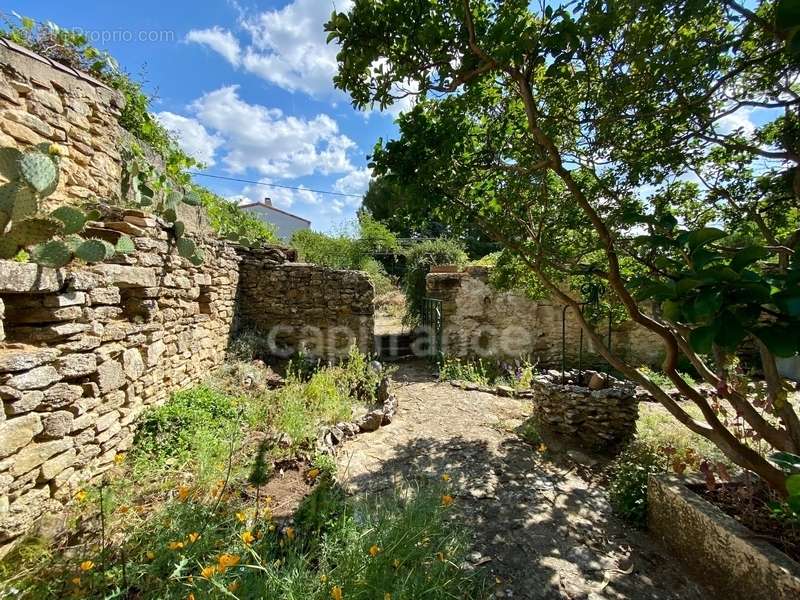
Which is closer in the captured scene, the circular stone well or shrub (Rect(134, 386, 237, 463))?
shrub (Rect(134, 386, 237, 463))

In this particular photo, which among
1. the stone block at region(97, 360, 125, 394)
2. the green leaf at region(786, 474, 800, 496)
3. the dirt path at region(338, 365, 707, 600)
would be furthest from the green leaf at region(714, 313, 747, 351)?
the stone block at region(97, 360, 125, 394)

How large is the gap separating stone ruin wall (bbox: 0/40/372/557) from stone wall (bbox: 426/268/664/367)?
14.2 feet

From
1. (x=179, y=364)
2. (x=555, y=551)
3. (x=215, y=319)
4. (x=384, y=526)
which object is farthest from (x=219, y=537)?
(x=215, y=319)

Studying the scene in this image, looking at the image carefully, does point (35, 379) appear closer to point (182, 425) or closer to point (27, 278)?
point (27, 278)

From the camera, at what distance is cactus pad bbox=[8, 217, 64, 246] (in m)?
2.38

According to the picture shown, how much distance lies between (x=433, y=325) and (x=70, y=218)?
6128mm

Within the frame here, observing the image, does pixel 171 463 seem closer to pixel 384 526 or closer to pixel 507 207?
pixel 384 526

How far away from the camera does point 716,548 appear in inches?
80.1

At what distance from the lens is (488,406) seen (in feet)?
17.0

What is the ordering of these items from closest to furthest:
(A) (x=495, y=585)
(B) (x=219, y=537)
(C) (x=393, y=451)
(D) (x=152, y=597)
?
1. (D) (x=152, y=597)
2. (B) (x=219, y=537)
3. (A) (x=495, y=585)
4. (C) (x=393, y=451)

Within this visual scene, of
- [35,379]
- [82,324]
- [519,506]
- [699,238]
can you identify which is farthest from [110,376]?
[699,238]

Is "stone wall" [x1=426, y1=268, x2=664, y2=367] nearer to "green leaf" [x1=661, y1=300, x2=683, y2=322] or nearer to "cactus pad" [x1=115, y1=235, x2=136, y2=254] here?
"cactus pad" [x1=115, y1=235, x2=136, y2=254]

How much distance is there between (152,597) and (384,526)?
105 cm

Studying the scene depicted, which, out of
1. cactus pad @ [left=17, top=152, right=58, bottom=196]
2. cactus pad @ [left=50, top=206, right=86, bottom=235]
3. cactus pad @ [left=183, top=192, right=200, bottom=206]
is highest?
cactus pad @ [left=183, top=192, right=200, bottom=206]
